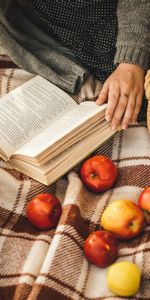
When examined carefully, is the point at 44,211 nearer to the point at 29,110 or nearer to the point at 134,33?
the point at 29,110

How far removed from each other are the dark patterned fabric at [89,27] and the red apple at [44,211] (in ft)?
1.69

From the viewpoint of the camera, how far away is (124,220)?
1124 mm

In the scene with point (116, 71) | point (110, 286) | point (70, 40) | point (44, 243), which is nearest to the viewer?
point (110, 286)

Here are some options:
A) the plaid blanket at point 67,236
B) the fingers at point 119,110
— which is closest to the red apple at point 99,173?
the plaid blanket at point 67,236

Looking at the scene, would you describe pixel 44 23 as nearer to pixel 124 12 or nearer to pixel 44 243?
pixel 124 12

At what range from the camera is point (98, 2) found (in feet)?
5.05

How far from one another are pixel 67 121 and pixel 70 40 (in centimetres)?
35

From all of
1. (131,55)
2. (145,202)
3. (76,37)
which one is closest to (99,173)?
(145,202)

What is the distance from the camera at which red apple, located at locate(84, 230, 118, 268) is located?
1.06 metres

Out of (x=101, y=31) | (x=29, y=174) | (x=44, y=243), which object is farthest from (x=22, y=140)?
(x=101, y=31)

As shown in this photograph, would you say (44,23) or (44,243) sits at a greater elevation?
(44,23)

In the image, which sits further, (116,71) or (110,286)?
(116,71)

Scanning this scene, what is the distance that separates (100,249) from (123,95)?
495 mm

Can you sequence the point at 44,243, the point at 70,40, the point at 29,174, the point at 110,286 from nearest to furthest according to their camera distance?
1. the point at 110,286
2. the point at 44,243
3. the point at 29,174
4. the point at 70,40
